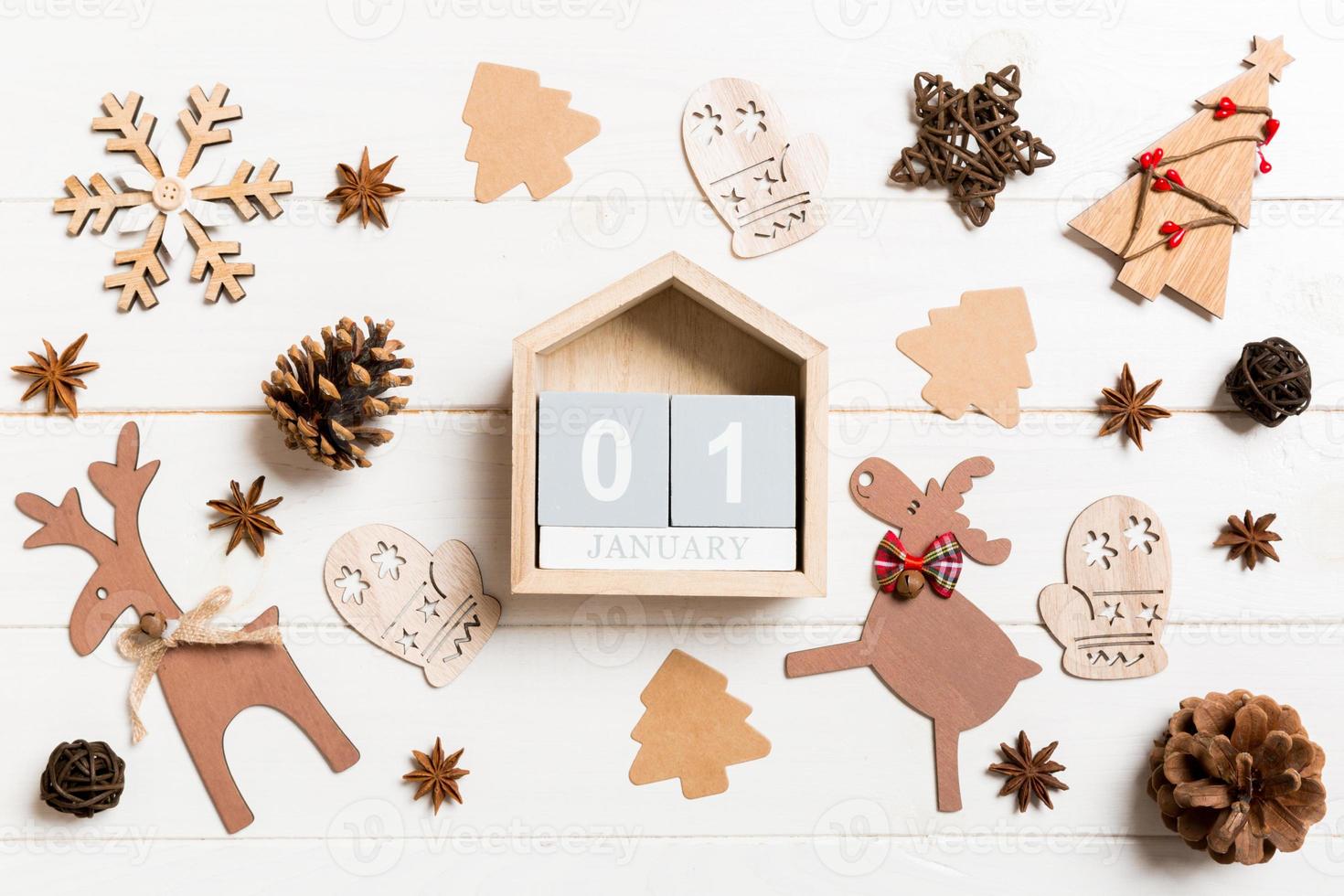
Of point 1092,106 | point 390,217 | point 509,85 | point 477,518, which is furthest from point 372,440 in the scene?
point 1092,106

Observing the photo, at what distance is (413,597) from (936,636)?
0.52m

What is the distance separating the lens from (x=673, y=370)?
3.02 feet

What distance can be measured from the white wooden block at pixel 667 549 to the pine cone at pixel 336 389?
0.66 feet

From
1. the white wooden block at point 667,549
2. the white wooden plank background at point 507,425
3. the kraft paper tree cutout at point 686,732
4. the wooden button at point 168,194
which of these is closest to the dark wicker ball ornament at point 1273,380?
the white wooden plank background at point 507,425

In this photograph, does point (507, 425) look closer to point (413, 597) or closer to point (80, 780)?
point (413, 597)

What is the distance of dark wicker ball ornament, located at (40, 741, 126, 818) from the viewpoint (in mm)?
876

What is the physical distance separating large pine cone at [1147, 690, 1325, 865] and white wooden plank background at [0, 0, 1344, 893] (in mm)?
46

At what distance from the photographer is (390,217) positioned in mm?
935

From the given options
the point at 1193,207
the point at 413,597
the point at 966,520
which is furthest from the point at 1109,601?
the point at 413,597

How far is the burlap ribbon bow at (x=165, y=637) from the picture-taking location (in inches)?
35.6

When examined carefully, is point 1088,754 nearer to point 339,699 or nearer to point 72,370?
point 339,699

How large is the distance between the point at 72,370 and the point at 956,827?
998mm

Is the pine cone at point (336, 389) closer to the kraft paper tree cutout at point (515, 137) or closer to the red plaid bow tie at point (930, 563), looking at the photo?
the kraft paper tree cutout at point (515, 137)

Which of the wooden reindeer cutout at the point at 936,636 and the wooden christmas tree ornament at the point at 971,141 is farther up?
the wooden christmas tree ornament at the point at 971,141
